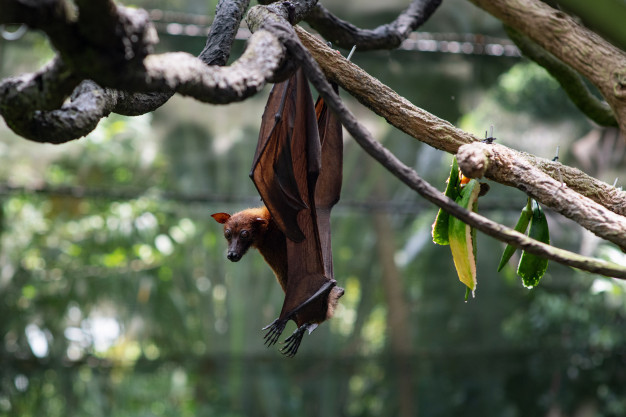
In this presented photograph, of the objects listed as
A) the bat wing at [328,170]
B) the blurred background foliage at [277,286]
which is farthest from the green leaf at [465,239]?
the blurred background foliage at [277,286]

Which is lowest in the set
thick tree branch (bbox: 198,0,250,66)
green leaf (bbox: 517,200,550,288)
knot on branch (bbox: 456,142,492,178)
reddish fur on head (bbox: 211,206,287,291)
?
reddish fur on head (bbox: 211,206,287,291)

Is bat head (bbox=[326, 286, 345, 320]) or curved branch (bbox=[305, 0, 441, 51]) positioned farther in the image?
curved branch (bbox=[305, 0, 441, 51])

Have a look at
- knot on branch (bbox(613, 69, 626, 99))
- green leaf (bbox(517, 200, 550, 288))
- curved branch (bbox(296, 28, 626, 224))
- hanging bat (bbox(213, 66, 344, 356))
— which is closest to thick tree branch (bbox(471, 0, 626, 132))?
knot on branch (bbox(613, 69, 626, 99))

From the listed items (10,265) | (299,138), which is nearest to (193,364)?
(10,265)

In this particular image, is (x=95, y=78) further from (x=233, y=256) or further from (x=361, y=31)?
(x=361, y=31)

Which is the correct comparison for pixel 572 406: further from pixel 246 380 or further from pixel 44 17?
pixel 44 17

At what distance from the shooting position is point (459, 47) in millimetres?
4887

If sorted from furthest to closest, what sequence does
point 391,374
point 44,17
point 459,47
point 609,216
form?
point 391,374
point 459,47
point 609,216
point 44,17

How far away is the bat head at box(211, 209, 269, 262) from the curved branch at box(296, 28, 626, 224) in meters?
0.65

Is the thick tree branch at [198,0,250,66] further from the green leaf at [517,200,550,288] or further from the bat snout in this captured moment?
the green leaf at [517,200,550,288]

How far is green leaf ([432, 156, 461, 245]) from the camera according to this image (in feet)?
5.74

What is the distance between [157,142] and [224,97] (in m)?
4.13

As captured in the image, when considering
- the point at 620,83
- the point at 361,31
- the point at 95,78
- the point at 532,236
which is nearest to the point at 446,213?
the point at 532,236

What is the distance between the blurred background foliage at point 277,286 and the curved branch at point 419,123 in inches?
114
